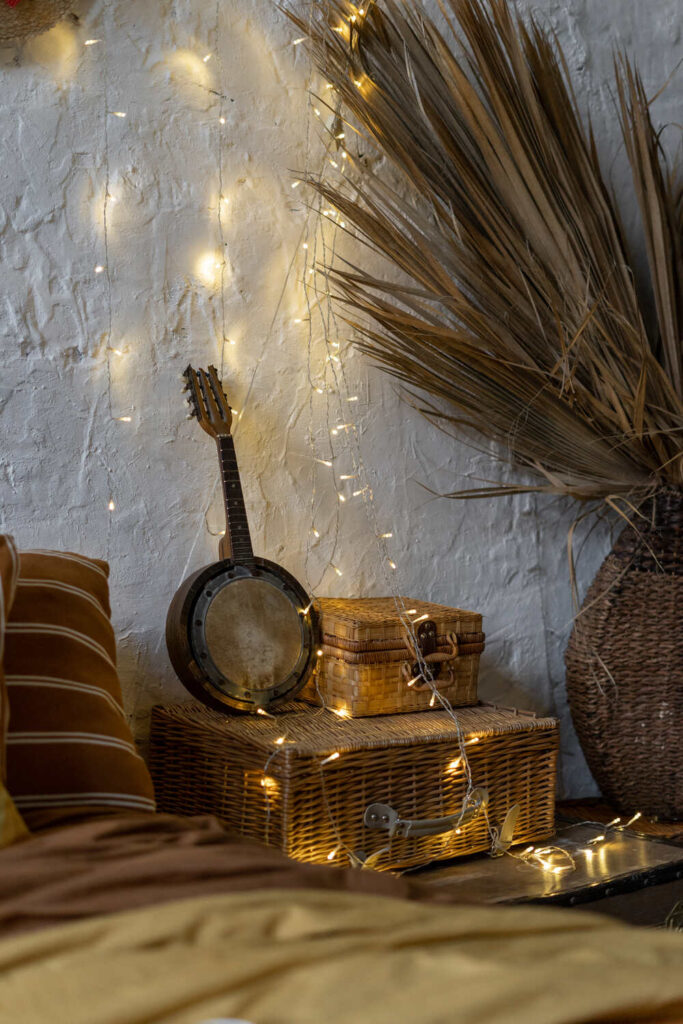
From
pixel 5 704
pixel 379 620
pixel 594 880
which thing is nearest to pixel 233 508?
pixel 379 620

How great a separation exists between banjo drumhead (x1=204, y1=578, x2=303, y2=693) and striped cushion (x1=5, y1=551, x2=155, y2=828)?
1.27 feet

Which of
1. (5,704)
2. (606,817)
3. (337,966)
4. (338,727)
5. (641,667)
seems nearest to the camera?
(337,966)

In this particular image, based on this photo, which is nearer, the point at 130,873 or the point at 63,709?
the point at 130,873

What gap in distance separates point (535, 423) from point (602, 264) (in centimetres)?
40

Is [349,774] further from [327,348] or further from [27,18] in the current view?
[27,18]

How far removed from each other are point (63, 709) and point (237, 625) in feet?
2.00

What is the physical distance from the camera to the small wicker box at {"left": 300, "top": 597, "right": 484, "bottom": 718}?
1.94m

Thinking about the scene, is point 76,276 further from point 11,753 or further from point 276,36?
point 11,753

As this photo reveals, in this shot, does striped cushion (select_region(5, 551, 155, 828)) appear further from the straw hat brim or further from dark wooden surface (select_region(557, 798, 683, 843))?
dark wooden surface (select_region(557, 798, 683, 843))

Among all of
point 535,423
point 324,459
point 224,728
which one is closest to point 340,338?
point 324,459

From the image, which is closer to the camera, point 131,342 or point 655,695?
point 131,342

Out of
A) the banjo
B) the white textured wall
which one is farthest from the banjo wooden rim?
the white textured wall

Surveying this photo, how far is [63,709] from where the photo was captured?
1.34 meters

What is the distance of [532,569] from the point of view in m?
2.58
